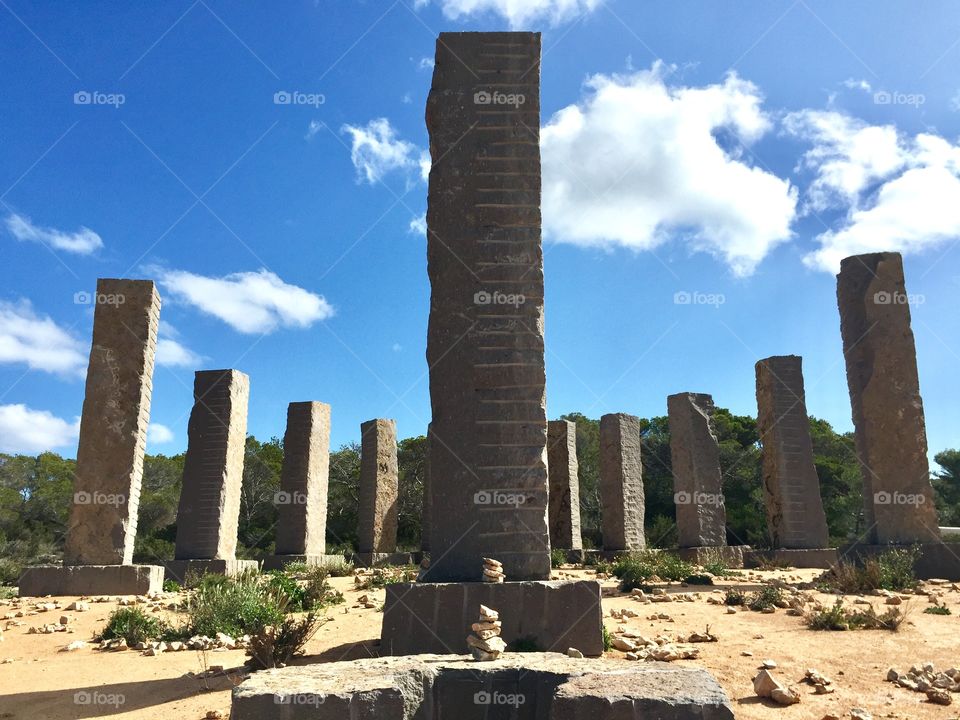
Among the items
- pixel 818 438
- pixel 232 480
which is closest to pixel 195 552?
pixel 232 480

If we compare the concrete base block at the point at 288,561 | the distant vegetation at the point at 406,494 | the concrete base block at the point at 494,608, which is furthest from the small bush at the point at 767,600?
the distant vegetation at the point at 406,494

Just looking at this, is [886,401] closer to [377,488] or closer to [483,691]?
[483,691]

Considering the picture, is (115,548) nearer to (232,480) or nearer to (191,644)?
(232,480)

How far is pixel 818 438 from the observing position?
28609mm

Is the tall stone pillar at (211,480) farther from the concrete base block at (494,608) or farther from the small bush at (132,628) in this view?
the concrete base block at (494,608)

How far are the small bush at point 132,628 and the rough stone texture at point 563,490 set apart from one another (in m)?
11.6

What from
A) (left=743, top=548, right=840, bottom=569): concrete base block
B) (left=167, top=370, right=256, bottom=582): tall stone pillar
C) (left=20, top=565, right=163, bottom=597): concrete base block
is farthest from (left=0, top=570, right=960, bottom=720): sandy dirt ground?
(left=743, top=548, right=840, bottom=569): concrete base block

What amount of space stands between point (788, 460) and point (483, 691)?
498 inches

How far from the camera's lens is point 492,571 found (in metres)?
5.15

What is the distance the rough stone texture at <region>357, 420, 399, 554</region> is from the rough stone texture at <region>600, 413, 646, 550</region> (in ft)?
17.7

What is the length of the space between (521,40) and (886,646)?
6.06 metres

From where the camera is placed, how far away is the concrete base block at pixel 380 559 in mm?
16719

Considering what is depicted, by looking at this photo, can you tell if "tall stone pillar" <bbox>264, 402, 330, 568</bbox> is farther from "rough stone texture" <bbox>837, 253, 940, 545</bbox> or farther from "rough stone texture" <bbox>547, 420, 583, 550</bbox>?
"rough stone texture" <bbox>837, 253, 940, 545</bbox>

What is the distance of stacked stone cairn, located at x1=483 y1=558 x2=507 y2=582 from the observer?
515 centimetres
